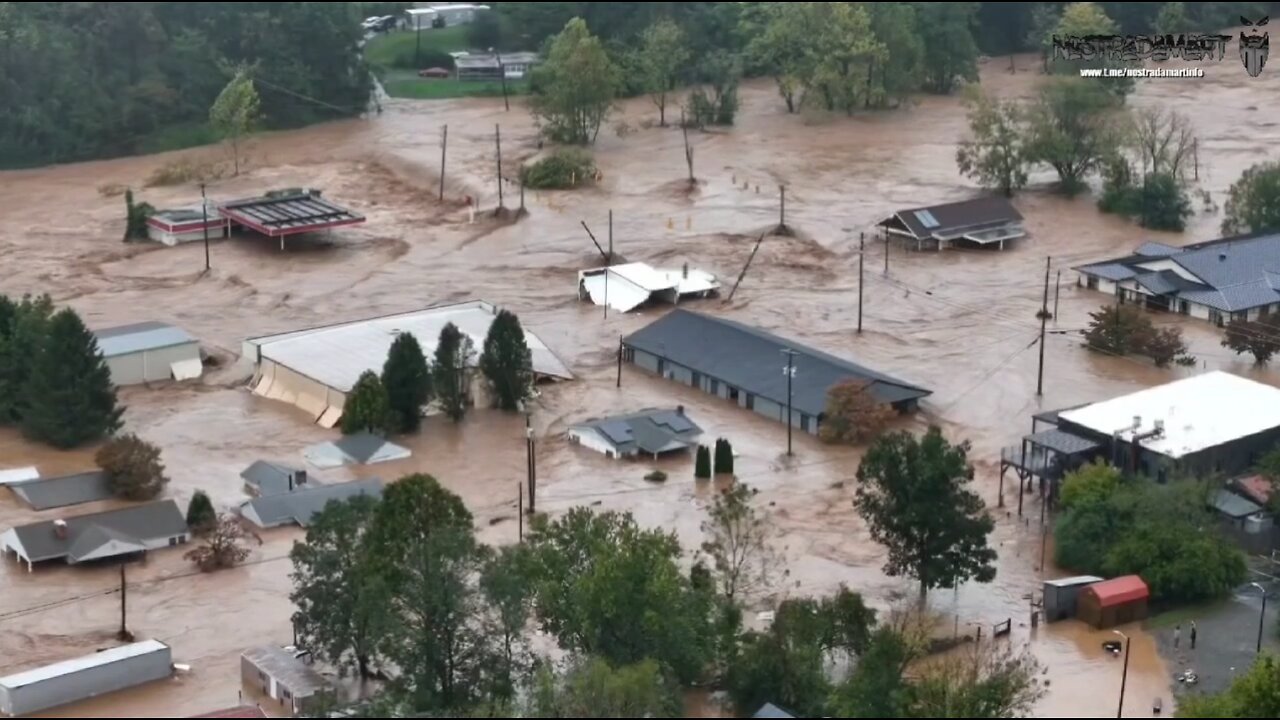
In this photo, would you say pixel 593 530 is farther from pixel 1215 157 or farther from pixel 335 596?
pixel 1215 157

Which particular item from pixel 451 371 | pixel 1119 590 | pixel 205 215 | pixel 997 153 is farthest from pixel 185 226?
pixel 1119 590

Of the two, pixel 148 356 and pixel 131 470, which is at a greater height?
pixel 148 356

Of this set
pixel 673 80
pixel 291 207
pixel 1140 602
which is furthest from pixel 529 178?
pixel 1140 602

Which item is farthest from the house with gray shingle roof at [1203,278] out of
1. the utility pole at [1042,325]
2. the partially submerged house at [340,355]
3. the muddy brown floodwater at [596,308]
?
the partially submerged house at [340,355]

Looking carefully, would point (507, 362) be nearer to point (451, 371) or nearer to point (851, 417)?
point (451, 371)

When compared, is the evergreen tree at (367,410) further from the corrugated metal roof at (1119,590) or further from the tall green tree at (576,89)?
the tall green tree at (576,89)

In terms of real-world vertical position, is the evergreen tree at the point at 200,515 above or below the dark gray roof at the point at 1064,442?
below
